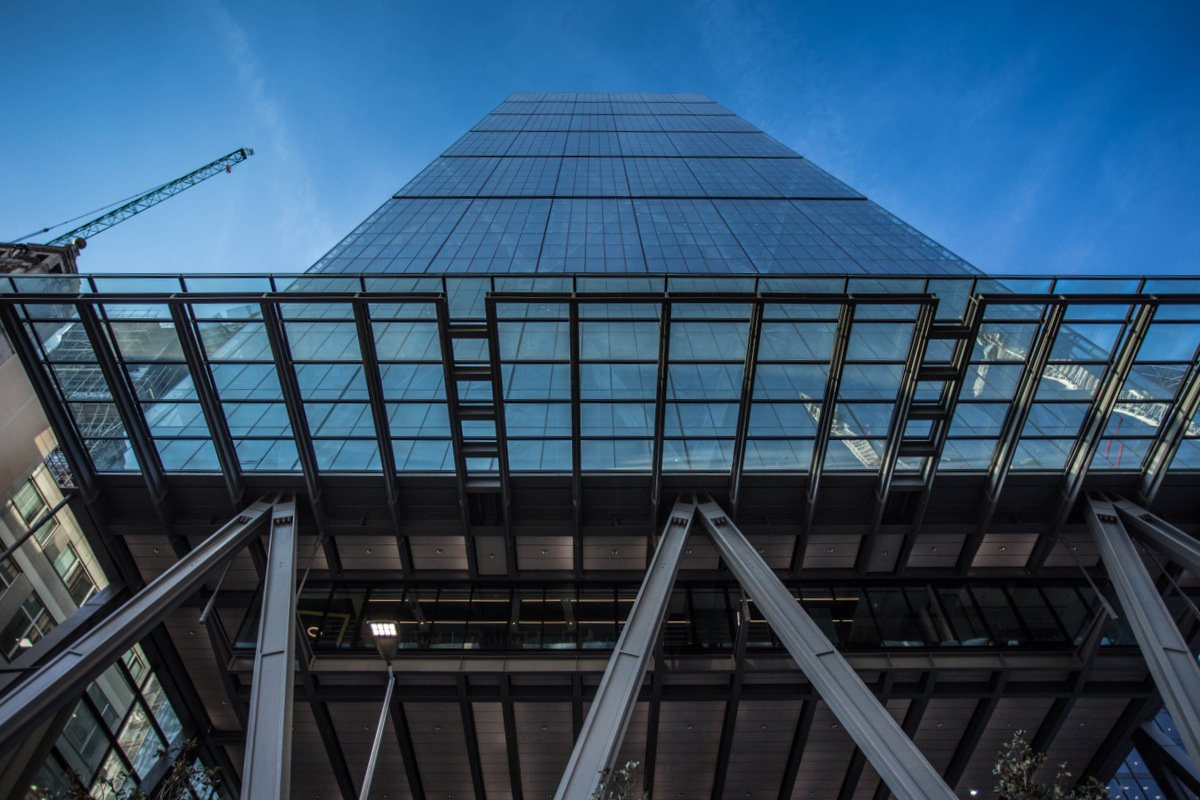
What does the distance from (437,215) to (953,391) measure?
30005mm

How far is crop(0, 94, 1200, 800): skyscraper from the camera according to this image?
50.2 ft

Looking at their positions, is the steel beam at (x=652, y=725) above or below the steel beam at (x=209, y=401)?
below

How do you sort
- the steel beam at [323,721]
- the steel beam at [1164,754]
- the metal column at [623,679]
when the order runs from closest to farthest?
the metal column at [623,679]
the steel beam at [323,721]
the steel beam at [1164,754]

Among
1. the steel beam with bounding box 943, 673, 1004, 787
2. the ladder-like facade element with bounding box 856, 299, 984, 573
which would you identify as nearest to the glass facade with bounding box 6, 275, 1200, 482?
the ladder-like facade element with bounding box 856, 299, 984, 573

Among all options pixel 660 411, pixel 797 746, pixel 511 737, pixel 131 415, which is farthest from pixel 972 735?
pixel 131 415

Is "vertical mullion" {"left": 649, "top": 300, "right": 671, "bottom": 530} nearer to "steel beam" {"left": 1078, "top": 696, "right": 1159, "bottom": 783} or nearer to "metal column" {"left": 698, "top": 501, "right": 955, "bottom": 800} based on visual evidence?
"metal column" {"left": 698, "top": 501, "right": 955, "bottom": 800}

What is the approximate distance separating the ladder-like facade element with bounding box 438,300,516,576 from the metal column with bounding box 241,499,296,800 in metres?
5.16

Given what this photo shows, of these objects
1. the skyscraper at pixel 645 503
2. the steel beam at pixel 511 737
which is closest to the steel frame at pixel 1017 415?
the skyscraper at pixel 645 503

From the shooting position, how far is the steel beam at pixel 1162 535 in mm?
15210

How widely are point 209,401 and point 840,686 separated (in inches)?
723

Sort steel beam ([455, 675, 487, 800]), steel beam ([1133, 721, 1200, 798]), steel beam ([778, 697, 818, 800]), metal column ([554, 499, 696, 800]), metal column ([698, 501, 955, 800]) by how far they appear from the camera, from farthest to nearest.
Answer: steel beam ([778, 697, 818, 800])
steel beam ([1133, 721, 1200, 798])
steel beam ([455, 675, 487, 800])
metal column ([554, 499, 696, 800])
metal column ([698, 501, 955, 800])

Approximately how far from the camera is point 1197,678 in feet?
43.7

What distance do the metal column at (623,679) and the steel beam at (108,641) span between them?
11127 mm

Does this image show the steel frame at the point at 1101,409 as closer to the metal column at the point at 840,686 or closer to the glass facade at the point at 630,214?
Result: the metal column at the point at 840,686
